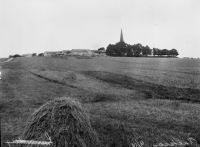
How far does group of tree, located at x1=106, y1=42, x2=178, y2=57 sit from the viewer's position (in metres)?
116

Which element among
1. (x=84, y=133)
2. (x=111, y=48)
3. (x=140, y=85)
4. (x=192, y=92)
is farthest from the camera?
(x=111, y=48)

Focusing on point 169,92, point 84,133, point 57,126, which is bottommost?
point 169,92

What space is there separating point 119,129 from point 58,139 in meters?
4.02

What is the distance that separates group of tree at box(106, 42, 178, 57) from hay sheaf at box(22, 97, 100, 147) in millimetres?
112789

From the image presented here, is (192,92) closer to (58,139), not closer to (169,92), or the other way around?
(169,92)

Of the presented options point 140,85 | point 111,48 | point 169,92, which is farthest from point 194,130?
point 111,48

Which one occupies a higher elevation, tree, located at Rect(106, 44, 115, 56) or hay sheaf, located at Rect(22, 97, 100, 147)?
tree, located at Rect(106, 44, 115, 56)

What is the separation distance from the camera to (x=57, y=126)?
5711mm

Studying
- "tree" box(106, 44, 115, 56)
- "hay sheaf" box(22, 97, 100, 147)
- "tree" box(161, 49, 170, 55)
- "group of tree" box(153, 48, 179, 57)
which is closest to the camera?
"hay sheaf" box(22, 97, 100, 147)

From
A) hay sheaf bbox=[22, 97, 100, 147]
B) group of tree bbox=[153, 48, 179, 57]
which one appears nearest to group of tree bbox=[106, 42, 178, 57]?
group of tree bbox=[153, 48, 179, 57]

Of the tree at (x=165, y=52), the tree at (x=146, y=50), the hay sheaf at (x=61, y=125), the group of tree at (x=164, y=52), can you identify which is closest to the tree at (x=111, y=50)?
the tree at (x=146, y=50)

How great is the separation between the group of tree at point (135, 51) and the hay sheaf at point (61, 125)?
112789mm

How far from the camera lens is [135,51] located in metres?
116

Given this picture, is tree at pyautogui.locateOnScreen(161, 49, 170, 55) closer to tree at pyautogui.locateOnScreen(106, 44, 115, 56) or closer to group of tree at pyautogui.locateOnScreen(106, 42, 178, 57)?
group of tree at pyautogui.locateOnScreen(106, 42, 178, 57)
